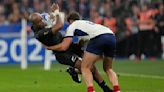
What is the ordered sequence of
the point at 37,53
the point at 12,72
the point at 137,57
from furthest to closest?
the point at 137,57 < the point at 37,53 < the point at 12,72

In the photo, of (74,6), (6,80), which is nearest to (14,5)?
(74,6)

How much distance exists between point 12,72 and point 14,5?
8.39m

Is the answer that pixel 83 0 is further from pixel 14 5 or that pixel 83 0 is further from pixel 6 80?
pixel 6 80

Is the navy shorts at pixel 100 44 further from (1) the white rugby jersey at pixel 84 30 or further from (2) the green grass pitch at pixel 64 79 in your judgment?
(2) the green grass pitch at pixel 64 79

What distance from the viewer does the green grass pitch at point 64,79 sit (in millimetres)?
17422

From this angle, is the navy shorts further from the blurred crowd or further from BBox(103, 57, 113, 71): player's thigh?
the blurred crowd

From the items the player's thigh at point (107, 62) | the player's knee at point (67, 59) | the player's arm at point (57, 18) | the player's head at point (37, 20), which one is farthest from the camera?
the player's knee at point (67, 59)

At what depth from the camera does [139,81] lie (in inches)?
770

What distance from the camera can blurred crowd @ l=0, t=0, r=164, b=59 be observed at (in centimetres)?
2950

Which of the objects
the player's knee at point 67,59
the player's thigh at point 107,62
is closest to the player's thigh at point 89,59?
the player's thigh at point 107,62

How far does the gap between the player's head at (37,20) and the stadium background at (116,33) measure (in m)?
4.84

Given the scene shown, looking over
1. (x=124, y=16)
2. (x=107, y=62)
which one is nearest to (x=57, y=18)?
(x=107, y=62)

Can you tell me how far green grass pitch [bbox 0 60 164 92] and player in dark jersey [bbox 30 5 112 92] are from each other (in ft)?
4.13

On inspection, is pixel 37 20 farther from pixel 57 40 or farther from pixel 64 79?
pixel 64 79
